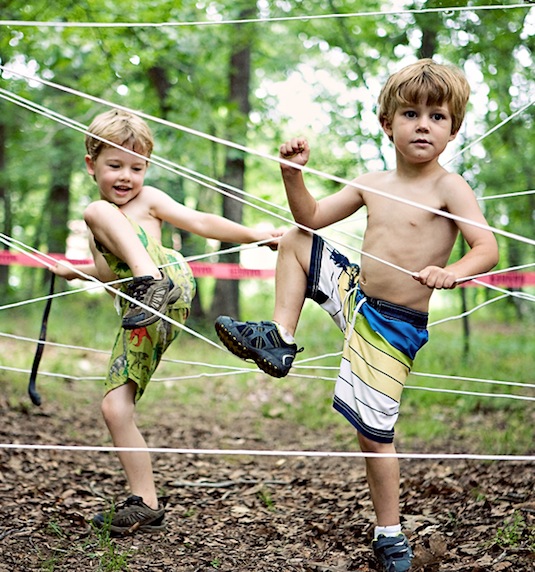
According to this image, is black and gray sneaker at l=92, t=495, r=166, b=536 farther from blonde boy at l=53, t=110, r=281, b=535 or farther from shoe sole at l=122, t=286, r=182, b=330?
shoe sole at l=122, t=286, r=182, b=330

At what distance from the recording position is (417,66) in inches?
91.8

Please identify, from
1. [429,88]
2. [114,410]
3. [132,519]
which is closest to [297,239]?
[429,88]

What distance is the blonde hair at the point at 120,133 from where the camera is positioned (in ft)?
9.16

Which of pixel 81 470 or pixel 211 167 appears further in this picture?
pixel 211 167

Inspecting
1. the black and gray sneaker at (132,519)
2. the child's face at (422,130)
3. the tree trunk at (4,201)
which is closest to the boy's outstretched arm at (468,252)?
the child's face at (422,130)

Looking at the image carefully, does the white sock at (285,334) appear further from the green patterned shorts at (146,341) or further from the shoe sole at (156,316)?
the green patterned shorts at (146,341)

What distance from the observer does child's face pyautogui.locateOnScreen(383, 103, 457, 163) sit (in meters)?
2.30

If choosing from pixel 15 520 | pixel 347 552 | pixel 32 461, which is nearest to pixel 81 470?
pixel 32 461

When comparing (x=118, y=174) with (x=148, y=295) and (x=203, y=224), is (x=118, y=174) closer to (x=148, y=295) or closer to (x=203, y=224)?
(x=203, y=224)

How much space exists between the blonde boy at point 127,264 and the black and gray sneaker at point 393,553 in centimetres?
86

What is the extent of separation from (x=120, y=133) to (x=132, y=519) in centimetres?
141

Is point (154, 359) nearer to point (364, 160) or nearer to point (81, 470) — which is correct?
point (81, 470)

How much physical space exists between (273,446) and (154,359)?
1881mm

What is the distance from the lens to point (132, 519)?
2.73m
